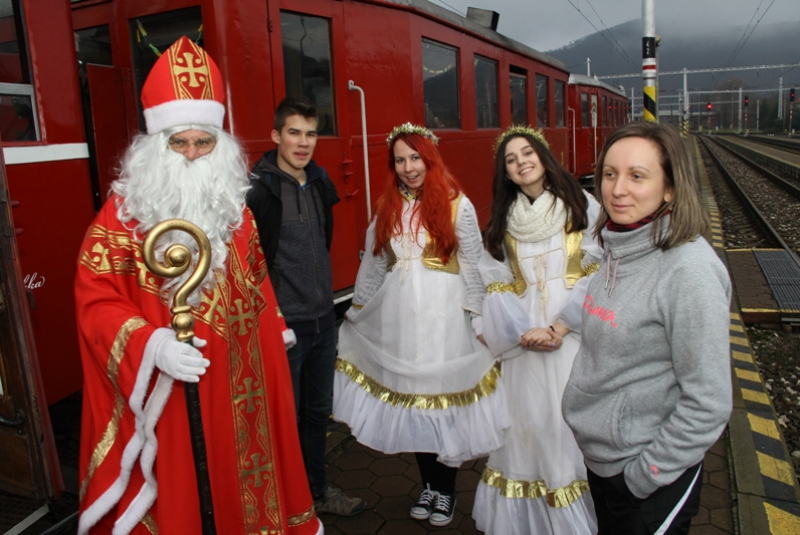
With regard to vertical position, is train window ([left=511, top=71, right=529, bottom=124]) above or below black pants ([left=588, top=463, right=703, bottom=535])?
above

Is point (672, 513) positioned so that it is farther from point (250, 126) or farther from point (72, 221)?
point (250, 126)

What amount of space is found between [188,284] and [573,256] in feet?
5.70

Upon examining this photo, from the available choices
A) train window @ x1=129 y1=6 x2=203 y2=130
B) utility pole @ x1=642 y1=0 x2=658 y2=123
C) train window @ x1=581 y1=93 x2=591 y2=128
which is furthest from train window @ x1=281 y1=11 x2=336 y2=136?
train window @ x1=581 y1=93 x2=591 y2=128

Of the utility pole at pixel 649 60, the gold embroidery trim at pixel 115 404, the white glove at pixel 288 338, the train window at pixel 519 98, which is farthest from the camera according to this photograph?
the utility pole at pixel 649 60

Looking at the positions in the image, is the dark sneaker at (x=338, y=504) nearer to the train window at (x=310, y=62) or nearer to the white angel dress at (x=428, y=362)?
the white angel dress at (x=428, y=362)

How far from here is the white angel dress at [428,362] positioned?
9.52 ft

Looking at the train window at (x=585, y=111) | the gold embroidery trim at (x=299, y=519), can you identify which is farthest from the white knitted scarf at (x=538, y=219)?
the train window at (x=585, y=111)

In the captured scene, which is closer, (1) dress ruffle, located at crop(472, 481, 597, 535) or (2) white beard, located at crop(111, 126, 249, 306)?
(2) white beard, located at crop(111, 126, 249, 306)

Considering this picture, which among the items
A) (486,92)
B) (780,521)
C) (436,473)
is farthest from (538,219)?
(486,92)

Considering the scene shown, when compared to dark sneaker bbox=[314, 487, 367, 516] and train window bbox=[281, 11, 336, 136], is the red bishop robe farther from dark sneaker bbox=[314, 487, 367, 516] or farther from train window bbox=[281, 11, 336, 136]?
train window bbox=[281, 11, 336, 136]

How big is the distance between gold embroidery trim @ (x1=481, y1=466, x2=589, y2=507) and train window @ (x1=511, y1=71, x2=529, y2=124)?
6038 millimetres

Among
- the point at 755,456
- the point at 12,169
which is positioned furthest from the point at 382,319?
the point at 755,456

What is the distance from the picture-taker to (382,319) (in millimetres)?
3119

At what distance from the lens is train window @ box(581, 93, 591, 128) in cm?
1350
